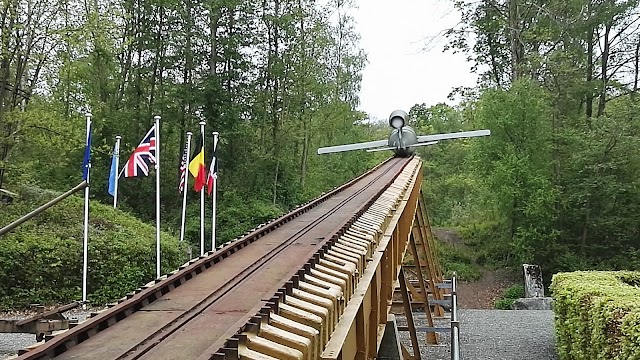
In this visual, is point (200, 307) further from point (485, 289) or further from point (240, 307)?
point (485, 289)

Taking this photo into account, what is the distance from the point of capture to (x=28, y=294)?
1417cm

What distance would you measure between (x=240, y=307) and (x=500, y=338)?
10.5 m

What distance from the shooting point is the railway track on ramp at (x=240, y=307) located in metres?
2.46

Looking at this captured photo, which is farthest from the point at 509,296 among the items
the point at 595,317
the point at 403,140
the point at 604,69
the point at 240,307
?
the point at 240,307

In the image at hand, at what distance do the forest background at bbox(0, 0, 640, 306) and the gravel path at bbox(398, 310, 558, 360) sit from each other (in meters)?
7.27

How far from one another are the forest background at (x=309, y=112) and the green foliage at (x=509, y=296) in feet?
5.61

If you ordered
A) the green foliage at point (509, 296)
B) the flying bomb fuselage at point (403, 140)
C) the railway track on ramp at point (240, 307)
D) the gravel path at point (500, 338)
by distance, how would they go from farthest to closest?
the green foliage at point (509, 296)
the flying bomb fuselage at point (403, 140)
the gravel path at point (500, 338)
the railway track on ramp at point (240, 307)

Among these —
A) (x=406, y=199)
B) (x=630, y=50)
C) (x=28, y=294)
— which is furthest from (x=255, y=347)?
(x=630, y=50)

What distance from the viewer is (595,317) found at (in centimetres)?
672

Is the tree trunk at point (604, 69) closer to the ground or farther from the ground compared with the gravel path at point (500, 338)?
farther from the ground

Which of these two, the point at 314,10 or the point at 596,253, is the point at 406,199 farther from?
the point at 314,10

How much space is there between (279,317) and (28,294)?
520 inches

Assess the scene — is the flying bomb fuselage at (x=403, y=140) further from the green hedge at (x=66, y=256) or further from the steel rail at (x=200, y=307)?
the steel rail at (x=200, y=307)

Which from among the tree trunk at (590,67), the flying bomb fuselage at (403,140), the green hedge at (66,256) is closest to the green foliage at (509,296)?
the flying bomb fuselage at (403,140)
